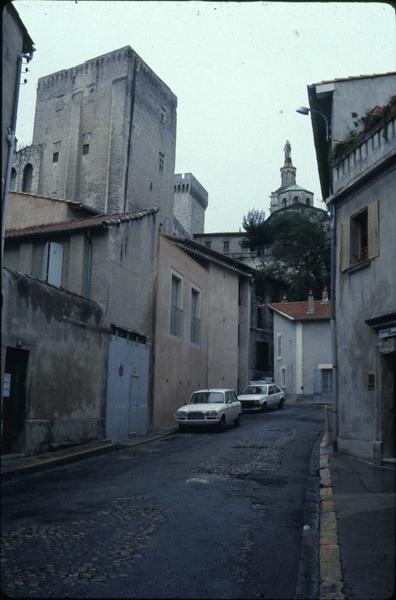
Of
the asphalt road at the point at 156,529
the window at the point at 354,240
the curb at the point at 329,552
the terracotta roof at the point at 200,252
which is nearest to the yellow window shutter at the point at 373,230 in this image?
the window at the point at 354,240

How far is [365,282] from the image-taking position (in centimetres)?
1269

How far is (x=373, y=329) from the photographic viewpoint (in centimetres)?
1211

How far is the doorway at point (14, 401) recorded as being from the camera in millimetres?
12328

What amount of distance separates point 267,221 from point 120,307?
49555 millimetres

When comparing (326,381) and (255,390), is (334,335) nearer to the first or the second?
(255,390)

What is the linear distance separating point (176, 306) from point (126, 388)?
602 cm

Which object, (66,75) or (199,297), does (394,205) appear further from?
(66,75)

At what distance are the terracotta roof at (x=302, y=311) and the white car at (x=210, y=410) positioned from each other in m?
20.5

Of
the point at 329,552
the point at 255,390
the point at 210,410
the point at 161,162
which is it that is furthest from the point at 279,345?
the point at 329,552

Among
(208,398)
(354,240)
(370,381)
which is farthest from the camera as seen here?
(208,398)

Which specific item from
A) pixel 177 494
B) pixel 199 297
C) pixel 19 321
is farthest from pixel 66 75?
pixel 177 494

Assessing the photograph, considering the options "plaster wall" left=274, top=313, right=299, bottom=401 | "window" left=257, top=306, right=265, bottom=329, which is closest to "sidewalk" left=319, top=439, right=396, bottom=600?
"plaster wall" left=274, top=313, right=299, bottom=401

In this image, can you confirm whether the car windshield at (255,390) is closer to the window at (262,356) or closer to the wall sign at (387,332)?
the wall sign at (387,332)

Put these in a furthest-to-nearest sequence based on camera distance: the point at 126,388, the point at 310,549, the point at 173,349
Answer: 1. the point at 173,349
2. the point at 126,388
3. the point at 310,549
